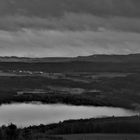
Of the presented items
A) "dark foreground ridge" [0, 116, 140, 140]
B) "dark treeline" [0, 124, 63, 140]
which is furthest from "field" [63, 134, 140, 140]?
"dark treeline" [0, 124, 63, 140]

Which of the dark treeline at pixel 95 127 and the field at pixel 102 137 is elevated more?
the dark treeline at pixel 95 127

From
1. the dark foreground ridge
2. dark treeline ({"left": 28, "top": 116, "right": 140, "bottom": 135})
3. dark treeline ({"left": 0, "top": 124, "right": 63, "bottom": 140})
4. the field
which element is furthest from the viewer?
dark treeline ({"left": 28, "top": 116, "right": 140, "bottom": 135})

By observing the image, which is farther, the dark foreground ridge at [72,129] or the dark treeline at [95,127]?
the dark treeline at [95,127]

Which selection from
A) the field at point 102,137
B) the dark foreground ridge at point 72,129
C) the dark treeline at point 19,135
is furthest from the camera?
the dark foreground ridge at point 72,129

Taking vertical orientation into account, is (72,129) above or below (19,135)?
above

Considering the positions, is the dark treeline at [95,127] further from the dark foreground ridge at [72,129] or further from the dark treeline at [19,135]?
the dark treeline at [19,135]

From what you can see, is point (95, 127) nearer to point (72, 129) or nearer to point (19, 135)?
point (72, 129)

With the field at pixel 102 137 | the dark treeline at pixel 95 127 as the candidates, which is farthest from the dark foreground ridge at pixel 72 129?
the field at pixel 102 137

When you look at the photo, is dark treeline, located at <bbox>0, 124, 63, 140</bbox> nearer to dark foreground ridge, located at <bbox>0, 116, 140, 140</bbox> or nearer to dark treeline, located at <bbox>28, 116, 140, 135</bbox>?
dark foreground ridge, located at <bbox>0, 116, 140, 140</bbox>

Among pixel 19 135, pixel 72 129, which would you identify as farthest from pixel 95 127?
pixel 19 135

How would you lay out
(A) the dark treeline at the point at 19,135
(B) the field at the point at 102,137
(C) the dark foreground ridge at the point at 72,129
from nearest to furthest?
1. (B) the field at the point at 102,137
2. (A) the dark treeline at the point at 19,135
3. (C) the dark foreground ridge at the point at 72,129

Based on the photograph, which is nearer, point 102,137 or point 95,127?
point 102,137

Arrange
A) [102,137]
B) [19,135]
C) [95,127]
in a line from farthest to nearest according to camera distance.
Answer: [95,127], [19,135], [102,137]
